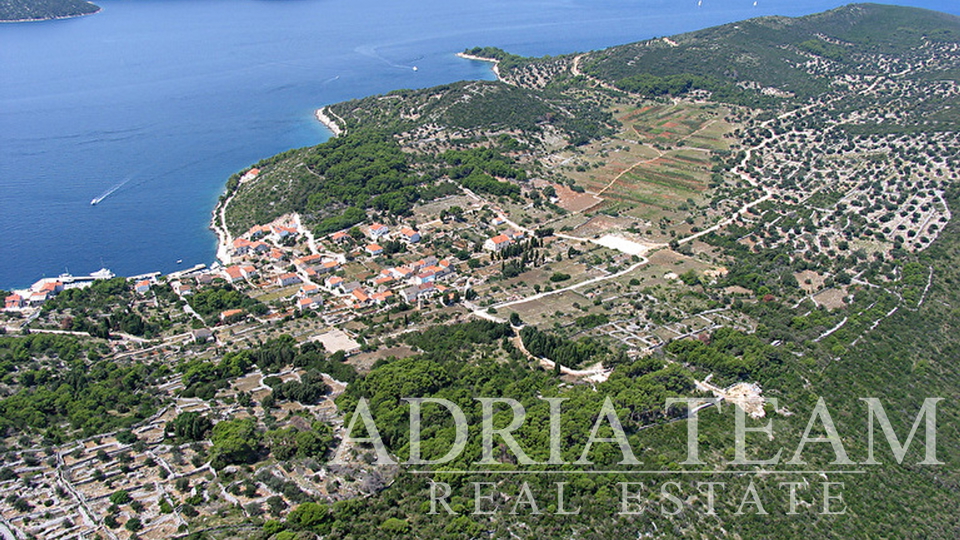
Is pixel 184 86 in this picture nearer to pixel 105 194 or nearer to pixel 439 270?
pixel 105 194

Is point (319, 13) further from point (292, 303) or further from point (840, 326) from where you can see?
point (840, 326)

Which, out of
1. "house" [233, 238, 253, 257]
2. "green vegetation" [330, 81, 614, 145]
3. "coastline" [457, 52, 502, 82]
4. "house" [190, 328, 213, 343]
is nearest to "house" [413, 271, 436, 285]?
"house" [190, 328, 213, 343]

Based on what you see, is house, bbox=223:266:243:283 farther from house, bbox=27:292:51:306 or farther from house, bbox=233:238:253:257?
house, bbox=27:292:51:306

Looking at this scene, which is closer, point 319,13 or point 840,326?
point 840,326

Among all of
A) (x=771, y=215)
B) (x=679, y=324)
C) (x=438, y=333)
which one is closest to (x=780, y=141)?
(x=771, y=215)

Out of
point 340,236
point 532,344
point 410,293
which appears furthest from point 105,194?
point 532,344

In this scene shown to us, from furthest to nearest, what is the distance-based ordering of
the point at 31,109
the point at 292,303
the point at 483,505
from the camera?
the point at 31,109 → the point at 292,303 → the point at 483,505

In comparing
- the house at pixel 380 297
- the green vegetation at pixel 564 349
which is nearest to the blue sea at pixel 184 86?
the house at pixel 380 297
